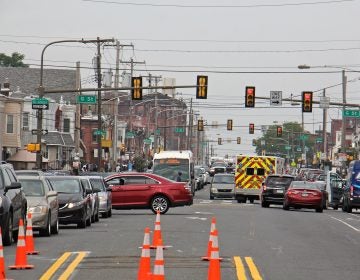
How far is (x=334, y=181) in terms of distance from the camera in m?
55.8

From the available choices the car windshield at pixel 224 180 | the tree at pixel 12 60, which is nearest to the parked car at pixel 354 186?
the car windshield at pixel 224 180

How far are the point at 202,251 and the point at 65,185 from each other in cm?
1015

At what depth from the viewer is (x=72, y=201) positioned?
28.8 m

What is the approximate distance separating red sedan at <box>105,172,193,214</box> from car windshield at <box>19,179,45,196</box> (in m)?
13.7

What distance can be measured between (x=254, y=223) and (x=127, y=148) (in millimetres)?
106452

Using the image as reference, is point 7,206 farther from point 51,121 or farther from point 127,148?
point 127,148

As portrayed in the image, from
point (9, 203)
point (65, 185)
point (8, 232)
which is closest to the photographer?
point (9, 203)

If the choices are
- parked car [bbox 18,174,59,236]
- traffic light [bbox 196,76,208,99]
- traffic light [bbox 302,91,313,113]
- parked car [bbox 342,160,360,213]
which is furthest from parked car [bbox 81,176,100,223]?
traffic light [bbox 302,91,313,113]

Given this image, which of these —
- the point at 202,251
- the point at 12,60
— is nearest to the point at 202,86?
the point at 202,251

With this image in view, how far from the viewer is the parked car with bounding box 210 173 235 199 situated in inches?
2630

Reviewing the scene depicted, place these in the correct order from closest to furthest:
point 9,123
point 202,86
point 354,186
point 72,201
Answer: point 72,201, point 354,186, point 202,86, point 9,123

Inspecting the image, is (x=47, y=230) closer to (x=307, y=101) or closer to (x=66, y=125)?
(x=307, y=101)

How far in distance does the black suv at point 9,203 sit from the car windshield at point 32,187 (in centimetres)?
220

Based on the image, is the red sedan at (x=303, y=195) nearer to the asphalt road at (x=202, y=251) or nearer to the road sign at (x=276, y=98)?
the road sign at (x=276, y=98)
